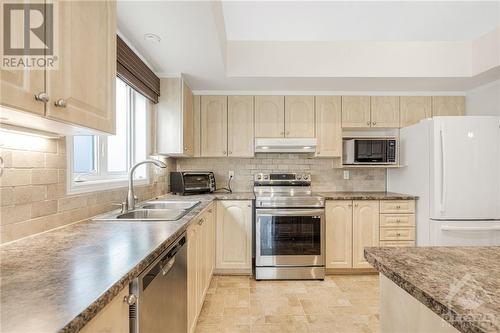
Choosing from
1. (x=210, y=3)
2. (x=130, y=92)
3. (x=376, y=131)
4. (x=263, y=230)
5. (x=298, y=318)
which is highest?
(x=210, y=3)

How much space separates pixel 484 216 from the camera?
8.48ft

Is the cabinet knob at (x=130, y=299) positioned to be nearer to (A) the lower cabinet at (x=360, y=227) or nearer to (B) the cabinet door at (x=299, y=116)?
(A) the lower cabinet at (x=360, y=227)

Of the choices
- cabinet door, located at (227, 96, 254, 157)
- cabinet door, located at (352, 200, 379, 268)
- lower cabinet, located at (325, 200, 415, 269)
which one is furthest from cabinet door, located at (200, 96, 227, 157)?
cabinet door, located at (352, 200, 379, 268)

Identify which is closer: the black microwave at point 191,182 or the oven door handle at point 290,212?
the oven door handle at point 290,212

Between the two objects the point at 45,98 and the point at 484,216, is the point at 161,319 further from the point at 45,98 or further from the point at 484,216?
the point at 484,216

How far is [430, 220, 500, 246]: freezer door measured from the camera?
101 inches

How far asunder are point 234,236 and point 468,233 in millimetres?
2363

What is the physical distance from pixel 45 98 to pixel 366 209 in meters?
2.99

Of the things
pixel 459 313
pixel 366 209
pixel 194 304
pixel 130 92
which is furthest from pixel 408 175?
pixel 130 92

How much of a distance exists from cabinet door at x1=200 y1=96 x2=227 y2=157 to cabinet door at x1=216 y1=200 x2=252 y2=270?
0.71 metres

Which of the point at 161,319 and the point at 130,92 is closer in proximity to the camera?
the point at 161,319

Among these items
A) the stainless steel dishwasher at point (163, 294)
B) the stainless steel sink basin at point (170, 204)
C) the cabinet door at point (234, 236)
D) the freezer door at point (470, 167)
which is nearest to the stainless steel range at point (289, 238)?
the cabinet door at point (234, 236)

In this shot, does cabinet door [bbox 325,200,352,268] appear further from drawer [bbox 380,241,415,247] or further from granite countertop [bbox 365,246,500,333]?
granite countertop [bbox 365,246,500,333]

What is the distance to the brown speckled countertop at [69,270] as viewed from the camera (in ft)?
1.83
